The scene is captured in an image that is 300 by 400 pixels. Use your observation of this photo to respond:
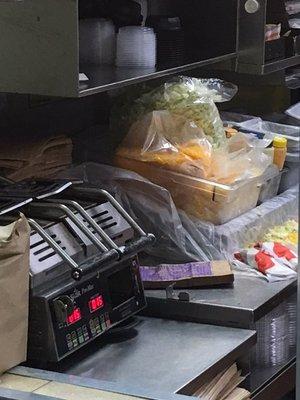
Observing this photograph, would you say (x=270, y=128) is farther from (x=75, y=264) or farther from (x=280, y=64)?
(x=75, y=264)

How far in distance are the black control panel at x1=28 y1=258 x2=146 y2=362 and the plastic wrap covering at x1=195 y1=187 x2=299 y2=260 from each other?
0.44 m

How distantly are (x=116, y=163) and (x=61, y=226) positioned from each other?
0.64 metres

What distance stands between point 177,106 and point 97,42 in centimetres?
33

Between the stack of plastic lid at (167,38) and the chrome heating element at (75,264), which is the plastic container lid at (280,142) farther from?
the chrome heating element at (75,264)

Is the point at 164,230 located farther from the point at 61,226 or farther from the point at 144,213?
the point at 61,226

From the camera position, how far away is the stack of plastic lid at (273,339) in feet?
8.46

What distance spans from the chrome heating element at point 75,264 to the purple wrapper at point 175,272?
20 cm

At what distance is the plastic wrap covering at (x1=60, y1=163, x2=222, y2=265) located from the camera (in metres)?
2.65

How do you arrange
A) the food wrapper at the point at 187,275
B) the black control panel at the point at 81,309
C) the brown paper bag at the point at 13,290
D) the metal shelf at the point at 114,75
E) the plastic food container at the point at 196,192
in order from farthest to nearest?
the plastic food container at the point at 196,192 < the food wrapper at the point at 187,275 < the metal shelf at the point at 114,75 < the black control panel at the point at 81,309 < the brown paper bag at the point at 13,290

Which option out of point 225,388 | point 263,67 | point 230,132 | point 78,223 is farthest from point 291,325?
point 263,67

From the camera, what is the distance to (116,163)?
2824 millimetres

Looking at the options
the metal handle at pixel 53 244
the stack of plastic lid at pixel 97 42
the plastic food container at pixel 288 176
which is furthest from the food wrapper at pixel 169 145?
the metal handle at pixel 53 244

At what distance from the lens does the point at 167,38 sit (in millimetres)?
2930

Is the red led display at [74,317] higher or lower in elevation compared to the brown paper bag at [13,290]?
lower
